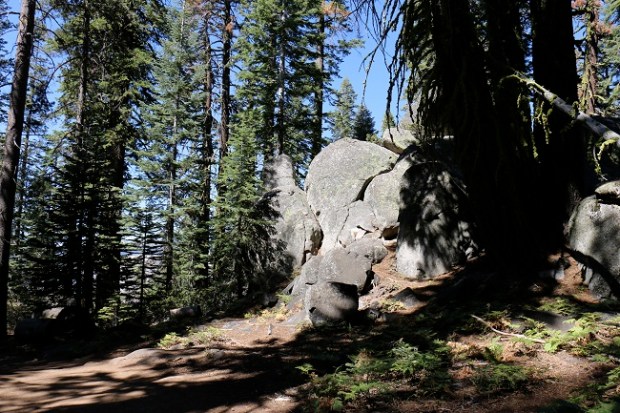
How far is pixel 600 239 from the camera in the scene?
7141 mm

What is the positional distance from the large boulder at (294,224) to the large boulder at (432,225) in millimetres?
4231

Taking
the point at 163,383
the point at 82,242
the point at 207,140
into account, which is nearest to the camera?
the point at 163,383

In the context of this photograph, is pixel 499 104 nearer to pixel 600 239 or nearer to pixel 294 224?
pixel 600 239

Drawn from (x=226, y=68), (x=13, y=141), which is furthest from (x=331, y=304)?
(x=226, y=68)

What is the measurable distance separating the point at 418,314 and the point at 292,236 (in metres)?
7.42

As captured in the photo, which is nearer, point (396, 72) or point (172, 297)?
point (396, 72)

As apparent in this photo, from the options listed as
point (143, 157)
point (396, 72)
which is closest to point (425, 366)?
point (396, 72)

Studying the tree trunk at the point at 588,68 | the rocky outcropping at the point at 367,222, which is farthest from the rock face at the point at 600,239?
the rocky outcropping at the point at 367,222

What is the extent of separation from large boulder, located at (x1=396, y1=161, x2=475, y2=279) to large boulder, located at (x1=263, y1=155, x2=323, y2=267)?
4.23 m

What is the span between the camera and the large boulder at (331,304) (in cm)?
884

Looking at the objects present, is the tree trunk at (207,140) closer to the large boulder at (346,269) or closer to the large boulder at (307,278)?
the large boulder at (307,278)

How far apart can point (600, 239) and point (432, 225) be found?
420 cm

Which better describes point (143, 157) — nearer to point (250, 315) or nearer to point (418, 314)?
point (250, 315)

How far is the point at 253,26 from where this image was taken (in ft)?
64.2
